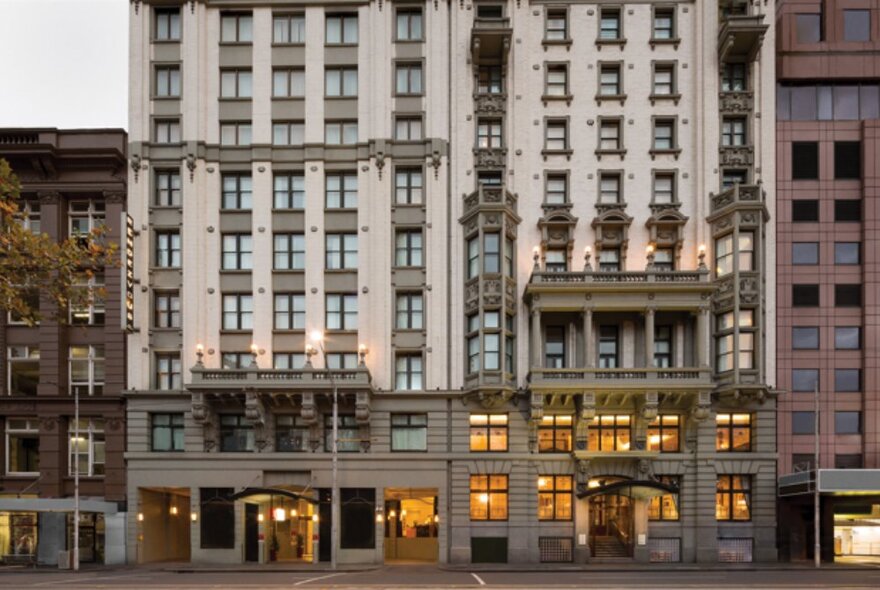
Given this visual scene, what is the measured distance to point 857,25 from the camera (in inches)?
1608

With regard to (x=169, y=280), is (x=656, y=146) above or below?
above

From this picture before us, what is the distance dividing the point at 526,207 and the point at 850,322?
1935cm

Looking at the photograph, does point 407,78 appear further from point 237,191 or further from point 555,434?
point 555,434

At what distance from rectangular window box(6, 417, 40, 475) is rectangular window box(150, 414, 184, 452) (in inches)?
278

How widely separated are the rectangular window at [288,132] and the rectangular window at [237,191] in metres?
2.80

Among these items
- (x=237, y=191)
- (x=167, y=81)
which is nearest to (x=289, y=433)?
(x=237, y=191)

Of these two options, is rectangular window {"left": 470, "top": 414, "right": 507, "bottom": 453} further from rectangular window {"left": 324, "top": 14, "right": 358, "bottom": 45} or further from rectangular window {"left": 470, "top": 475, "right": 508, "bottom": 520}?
rectangular window {"left": 324, "top": 14, "right": 358, "bottom": 45}

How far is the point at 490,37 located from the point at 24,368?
3303cm

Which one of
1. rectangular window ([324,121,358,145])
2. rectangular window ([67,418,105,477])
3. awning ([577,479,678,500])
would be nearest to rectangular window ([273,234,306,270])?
rectangular window ([324,121,358,145])

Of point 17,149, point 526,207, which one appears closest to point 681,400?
point 526,207

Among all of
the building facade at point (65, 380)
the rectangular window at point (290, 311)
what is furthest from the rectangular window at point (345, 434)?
the building facade at point (65, 380)

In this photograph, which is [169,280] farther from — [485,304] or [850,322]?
[850,322]

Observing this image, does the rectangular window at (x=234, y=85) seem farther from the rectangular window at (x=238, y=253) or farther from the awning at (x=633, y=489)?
the awning at (x=633, y=489)

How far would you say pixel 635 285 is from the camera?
37.2 m
